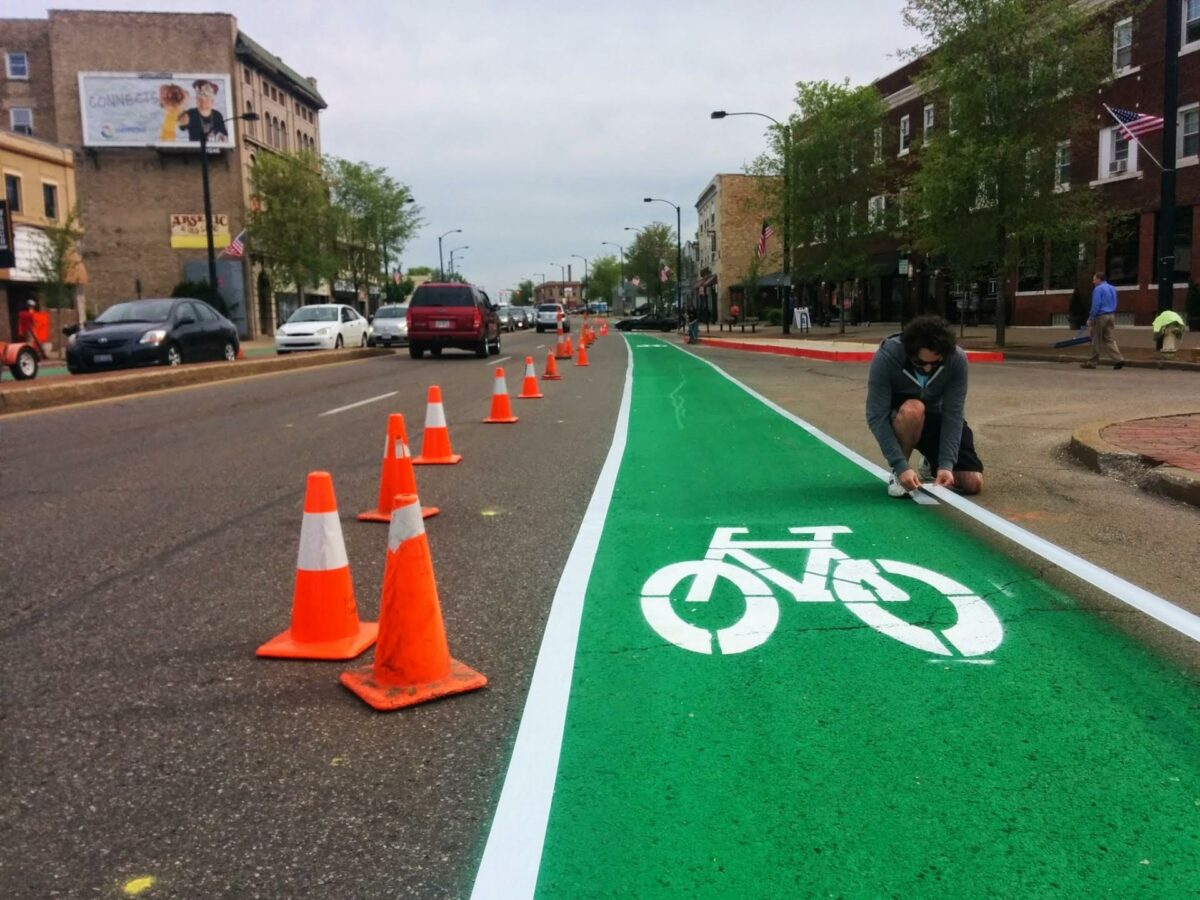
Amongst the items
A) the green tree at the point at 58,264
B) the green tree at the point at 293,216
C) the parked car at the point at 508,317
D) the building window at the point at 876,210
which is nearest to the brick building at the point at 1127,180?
the building window at the point at 876,210

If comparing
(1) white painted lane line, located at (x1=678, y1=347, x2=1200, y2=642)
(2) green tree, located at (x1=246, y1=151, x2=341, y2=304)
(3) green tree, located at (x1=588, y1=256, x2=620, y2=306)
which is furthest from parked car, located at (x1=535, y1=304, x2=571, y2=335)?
(3) green tree, located at (x1=588, y1=256, x2=620, y2=306)

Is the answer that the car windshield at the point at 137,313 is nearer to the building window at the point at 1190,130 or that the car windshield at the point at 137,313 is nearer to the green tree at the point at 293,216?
the building window at the point at 1190,130

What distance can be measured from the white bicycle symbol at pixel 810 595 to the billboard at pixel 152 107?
185 ft

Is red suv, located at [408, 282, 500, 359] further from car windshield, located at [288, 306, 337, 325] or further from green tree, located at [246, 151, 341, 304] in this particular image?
green tree, located at [246, 151, 341, 304]

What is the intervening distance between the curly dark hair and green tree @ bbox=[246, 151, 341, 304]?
49317 mm

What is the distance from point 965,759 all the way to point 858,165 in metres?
40.3

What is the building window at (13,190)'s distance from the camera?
37562mm

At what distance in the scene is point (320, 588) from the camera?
4.15m

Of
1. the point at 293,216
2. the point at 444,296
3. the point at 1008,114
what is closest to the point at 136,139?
the point at 293,216

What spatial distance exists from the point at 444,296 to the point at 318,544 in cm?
2386

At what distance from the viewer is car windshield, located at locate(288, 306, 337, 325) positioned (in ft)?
103

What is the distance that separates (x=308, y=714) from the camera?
3566 mm

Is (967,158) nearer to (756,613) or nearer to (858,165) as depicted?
(858,165)

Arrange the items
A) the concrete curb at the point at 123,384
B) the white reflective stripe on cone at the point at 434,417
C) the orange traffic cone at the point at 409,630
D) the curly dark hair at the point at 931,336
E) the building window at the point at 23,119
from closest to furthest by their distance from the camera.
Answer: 1. the orange traffic cone at the point at 409,630
2. the curly dark hair at the point at 931,336
3. the white reflective stripe on cone at the point at 434,417
4. the concrete curb at the point at 123,384
5. the building window at the point at 23,119
